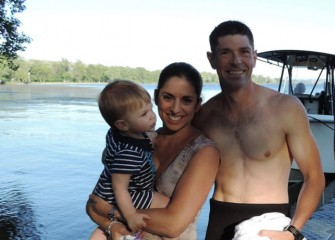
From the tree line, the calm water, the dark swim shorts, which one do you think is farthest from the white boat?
the tree line

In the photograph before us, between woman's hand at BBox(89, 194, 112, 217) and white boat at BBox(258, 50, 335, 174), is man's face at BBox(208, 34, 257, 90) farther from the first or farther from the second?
white boat at BBox(258, 50, 335, 174)

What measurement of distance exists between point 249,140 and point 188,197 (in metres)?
0.71

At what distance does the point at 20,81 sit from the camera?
126 meters

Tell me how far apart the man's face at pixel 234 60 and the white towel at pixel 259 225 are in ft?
2.70

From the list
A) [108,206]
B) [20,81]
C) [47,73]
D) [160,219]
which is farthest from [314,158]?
[47,73]

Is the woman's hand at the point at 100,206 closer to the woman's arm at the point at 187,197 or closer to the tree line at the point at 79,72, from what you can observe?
the woman's arm at the point at 187,197

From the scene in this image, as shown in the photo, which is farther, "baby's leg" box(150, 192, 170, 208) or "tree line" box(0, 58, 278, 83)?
"tree line" box(0, 58, 278, 83)

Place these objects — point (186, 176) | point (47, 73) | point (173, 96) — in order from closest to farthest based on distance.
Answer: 1. point (186, 176)
2. point (173, 96)
3. point (47, 73)

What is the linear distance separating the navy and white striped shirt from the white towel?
1.76 feet

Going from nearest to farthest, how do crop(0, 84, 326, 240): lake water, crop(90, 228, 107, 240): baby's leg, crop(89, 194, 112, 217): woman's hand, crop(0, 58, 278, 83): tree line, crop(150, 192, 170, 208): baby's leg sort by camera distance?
crop(150, 192, 170, 208): baby's leg, crop(89, 194, 112, 217): woman's hand, crop(90, 228, 107, 240): baby's leg, crop(0, 84, 326, 240): lake water, crop(0, 58, 278, 83): tree line

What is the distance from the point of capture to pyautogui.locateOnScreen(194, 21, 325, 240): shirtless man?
2.62 metres

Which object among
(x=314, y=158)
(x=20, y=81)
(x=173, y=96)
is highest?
(x=173, y=96)

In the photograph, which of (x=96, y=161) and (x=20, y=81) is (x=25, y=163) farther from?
(x=20, y=81)

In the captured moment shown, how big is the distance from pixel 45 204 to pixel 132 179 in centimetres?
831
